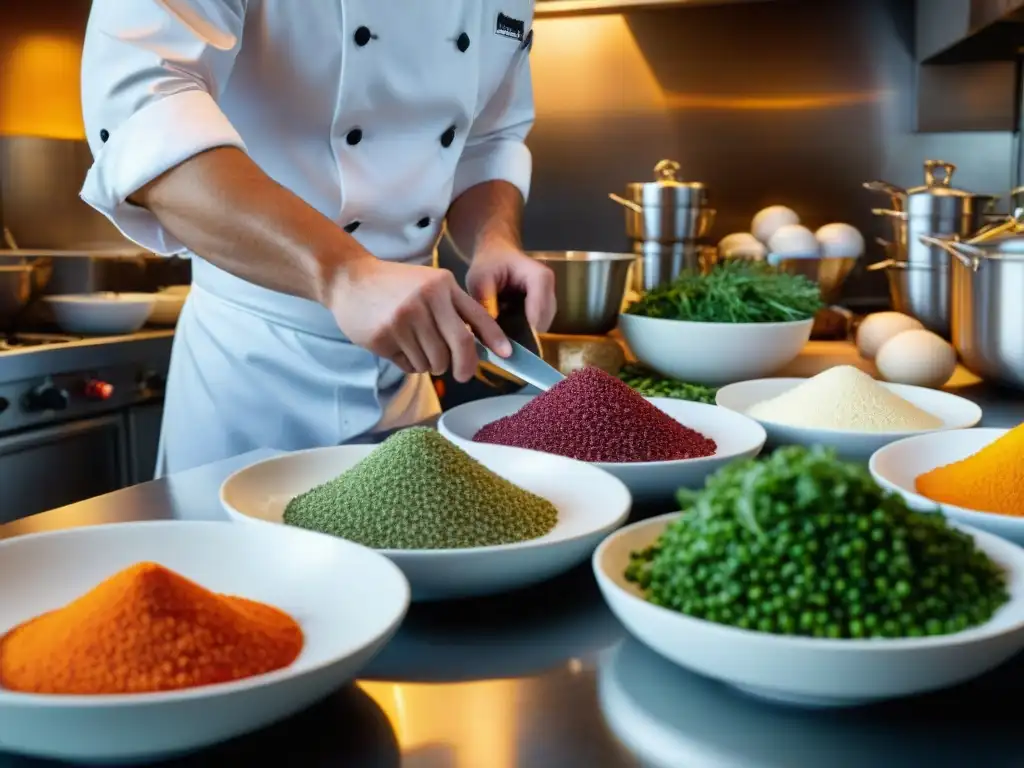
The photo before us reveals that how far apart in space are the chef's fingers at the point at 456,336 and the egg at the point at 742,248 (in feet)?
4.26

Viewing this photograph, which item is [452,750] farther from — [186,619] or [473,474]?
[473,474]

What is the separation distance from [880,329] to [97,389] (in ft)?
5.40

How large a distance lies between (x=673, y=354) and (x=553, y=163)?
1.54 m

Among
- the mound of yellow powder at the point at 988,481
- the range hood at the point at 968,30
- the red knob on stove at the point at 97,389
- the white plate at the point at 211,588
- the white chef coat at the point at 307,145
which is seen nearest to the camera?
the white plate at the point at 211,588

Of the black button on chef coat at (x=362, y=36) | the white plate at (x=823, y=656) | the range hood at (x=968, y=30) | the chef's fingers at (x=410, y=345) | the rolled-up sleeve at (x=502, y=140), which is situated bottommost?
the white plate at (x=823, y=656)

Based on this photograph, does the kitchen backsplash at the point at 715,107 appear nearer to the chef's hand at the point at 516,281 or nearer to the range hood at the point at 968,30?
the range hood at the point at 968,30

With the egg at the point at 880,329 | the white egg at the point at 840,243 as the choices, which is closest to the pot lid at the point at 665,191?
the white egg at the point at 840,243

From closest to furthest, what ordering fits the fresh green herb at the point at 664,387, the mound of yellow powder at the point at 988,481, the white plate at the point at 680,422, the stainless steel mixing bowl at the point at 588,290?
1. the mound of yellow powder at the point at 988,481
2. the white plate at the point at 680,422
3. the fresh green herb at the point at 664,387
4. the stainless steel mixing bowl at the point at 588,290

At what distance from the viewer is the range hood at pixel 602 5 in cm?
255

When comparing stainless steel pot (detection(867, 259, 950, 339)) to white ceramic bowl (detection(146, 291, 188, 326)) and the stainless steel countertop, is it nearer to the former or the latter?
the stainless steel countertop

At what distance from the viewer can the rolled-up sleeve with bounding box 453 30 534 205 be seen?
5.40 feet

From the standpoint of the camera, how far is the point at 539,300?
1254 mm

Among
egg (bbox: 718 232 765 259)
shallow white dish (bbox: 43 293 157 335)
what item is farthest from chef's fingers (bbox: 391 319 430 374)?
shallow white dish (bbox: 43 293 157 335)

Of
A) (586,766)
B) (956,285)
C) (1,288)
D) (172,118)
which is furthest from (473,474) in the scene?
(1,288)
